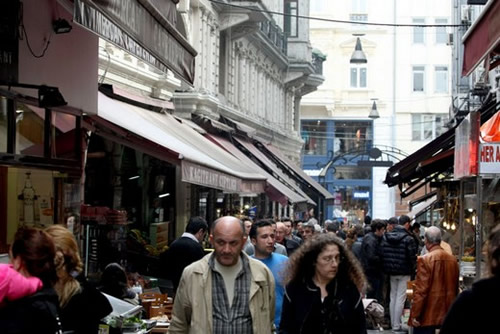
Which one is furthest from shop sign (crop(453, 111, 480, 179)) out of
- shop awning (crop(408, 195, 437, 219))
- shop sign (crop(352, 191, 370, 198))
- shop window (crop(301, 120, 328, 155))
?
shop sign (crop(352, 191, 370, 198))

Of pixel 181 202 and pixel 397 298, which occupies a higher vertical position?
pixel 181 202

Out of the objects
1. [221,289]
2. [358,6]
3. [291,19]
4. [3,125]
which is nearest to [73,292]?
[221,289]

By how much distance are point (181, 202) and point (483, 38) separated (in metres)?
15.6

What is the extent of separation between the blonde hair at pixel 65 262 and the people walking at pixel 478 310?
2727mm

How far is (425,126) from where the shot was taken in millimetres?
66688

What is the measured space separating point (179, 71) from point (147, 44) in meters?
1.52

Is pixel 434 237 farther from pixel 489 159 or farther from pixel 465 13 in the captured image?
pixel 465 13

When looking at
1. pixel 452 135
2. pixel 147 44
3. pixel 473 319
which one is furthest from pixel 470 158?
pixel 473 319

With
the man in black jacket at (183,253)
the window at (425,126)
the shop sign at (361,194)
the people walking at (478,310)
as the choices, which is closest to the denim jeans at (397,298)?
the man in black jacket at (183,253)

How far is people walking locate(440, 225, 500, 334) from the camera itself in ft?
15.2

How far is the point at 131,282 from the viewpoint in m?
13.5

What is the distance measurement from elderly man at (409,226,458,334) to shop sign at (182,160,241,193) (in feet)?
10.3

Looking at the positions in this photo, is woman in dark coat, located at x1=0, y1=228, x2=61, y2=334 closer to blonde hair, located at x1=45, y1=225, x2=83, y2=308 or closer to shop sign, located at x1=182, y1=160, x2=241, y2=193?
blonde hair, located at x1=45, y1=225, x2=83, y2=308

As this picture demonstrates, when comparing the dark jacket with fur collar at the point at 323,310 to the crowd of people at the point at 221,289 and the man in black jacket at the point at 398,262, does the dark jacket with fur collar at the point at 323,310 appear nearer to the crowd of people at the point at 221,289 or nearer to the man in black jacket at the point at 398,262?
the crowd of people at the point at 221,289
